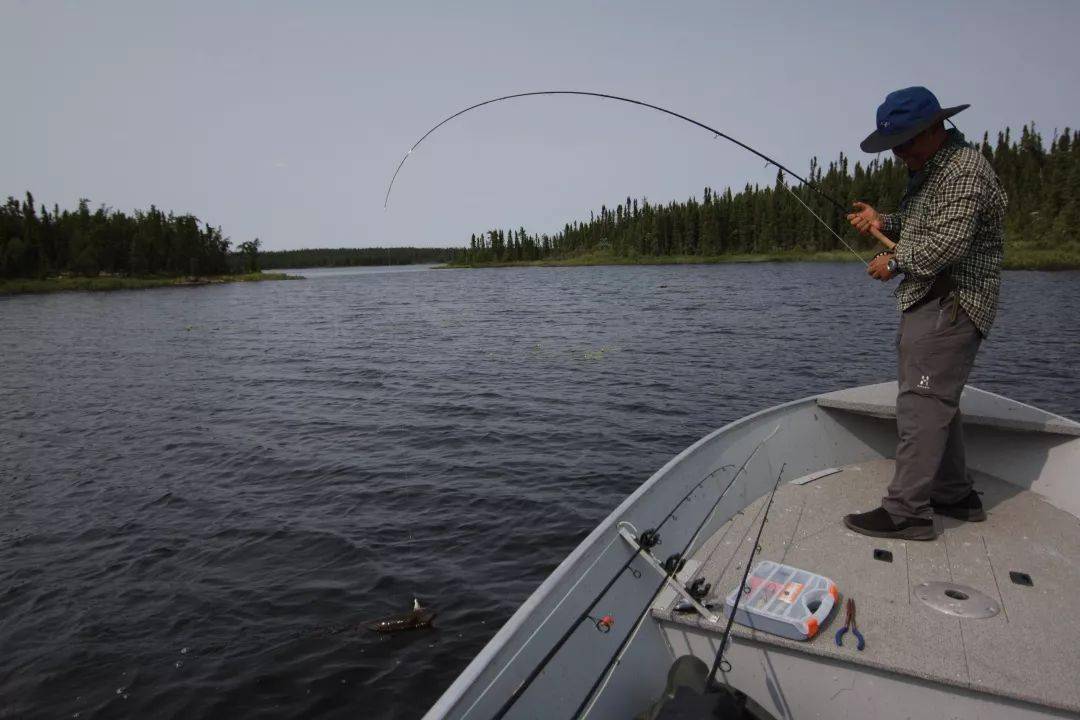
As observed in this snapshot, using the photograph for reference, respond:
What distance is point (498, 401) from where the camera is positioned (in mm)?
15547

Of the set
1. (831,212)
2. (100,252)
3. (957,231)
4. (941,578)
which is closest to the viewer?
(941,578)

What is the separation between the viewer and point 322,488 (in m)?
10.1

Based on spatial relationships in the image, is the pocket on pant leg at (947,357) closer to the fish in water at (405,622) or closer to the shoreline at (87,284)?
the fish in water at (405,622)

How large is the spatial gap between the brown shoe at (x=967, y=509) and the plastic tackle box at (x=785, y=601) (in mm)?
1550

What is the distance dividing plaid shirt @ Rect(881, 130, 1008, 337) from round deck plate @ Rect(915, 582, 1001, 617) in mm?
1534

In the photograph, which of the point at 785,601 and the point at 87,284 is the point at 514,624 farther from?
the point at 87,284

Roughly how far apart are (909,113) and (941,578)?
265cm

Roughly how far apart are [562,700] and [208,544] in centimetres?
702

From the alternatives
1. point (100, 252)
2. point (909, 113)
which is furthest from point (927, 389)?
point (100, 252)

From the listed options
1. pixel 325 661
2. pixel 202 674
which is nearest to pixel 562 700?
pixel 325 661

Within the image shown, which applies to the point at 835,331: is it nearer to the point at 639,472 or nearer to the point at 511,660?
the point at 639,472

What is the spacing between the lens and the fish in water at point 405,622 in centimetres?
630


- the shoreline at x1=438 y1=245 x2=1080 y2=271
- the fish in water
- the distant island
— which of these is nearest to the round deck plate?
the shoreline at x1=438 y1=245 x2=1080 y2=271

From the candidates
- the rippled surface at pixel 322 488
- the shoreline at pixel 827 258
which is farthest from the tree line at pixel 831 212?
the rippled surface at pixel 322 488
